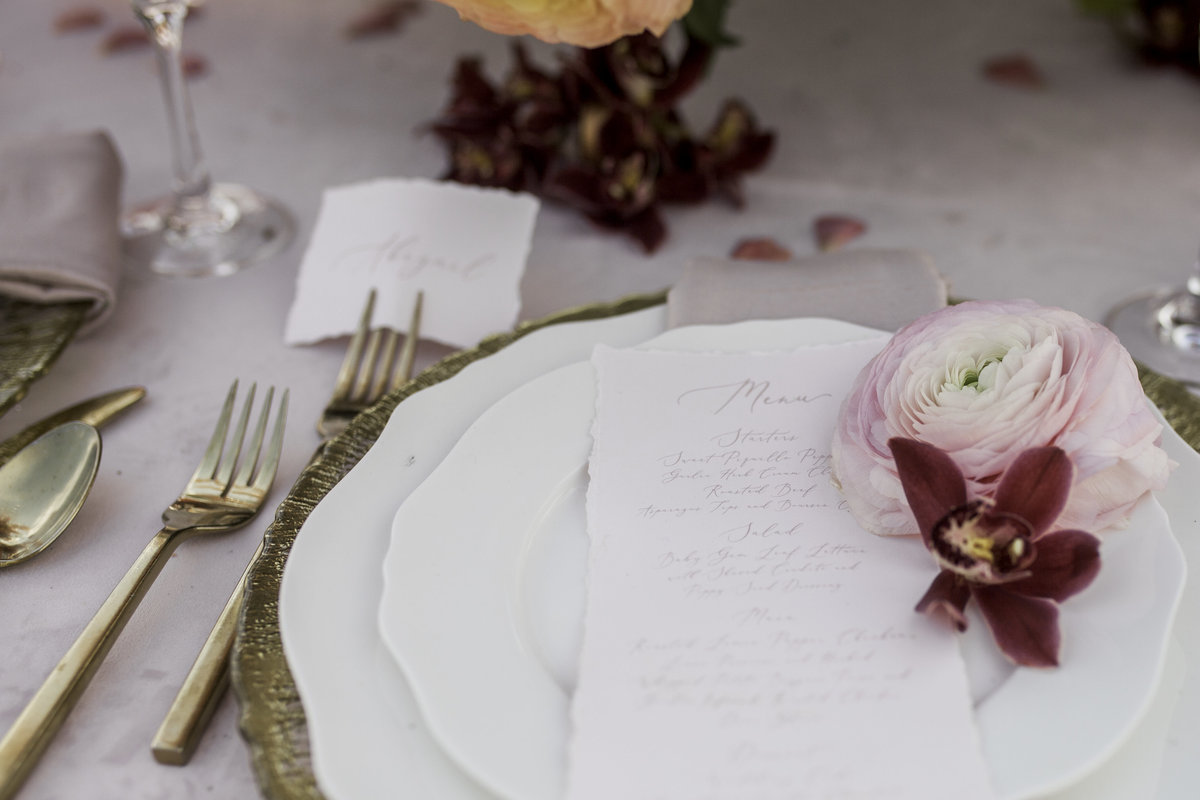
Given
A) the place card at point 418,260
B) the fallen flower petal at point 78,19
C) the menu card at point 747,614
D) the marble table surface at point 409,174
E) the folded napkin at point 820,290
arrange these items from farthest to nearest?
the fallen flower petal at point 78,19 → the place card at point 418,260 → the folded napkin at point 820,290 → the marble table surface at point 409,174 → the menu card at point 747,614

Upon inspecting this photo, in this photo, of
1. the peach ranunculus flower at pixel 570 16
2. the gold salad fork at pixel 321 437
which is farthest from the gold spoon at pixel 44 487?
the peach ranunculus flower at pixel 570 16

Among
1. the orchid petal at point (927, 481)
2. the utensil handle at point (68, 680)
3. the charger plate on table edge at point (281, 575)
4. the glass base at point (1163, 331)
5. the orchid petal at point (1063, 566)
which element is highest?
the orchid petal at point (927, 481)

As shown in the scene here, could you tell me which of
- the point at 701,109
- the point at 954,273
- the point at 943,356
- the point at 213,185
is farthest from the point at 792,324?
the point at 213,185

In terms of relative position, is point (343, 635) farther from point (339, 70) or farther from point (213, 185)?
point (339, 70)

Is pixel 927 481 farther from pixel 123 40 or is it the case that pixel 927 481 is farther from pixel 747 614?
pixel 123 40

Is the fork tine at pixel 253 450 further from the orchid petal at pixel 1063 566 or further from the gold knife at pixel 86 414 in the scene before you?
the orchid petal at pixel 1063 566

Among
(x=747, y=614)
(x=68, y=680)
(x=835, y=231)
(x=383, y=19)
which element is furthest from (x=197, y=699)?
(x=383, y=19)

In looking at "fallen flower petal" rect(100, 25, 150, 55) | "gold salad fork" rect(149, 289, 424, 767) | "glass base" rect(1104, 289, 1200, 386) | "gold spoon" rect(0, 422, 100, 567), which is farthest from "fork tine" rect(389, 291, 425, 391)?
"fallen flower petal" rect(100, 25, 150, 55)
